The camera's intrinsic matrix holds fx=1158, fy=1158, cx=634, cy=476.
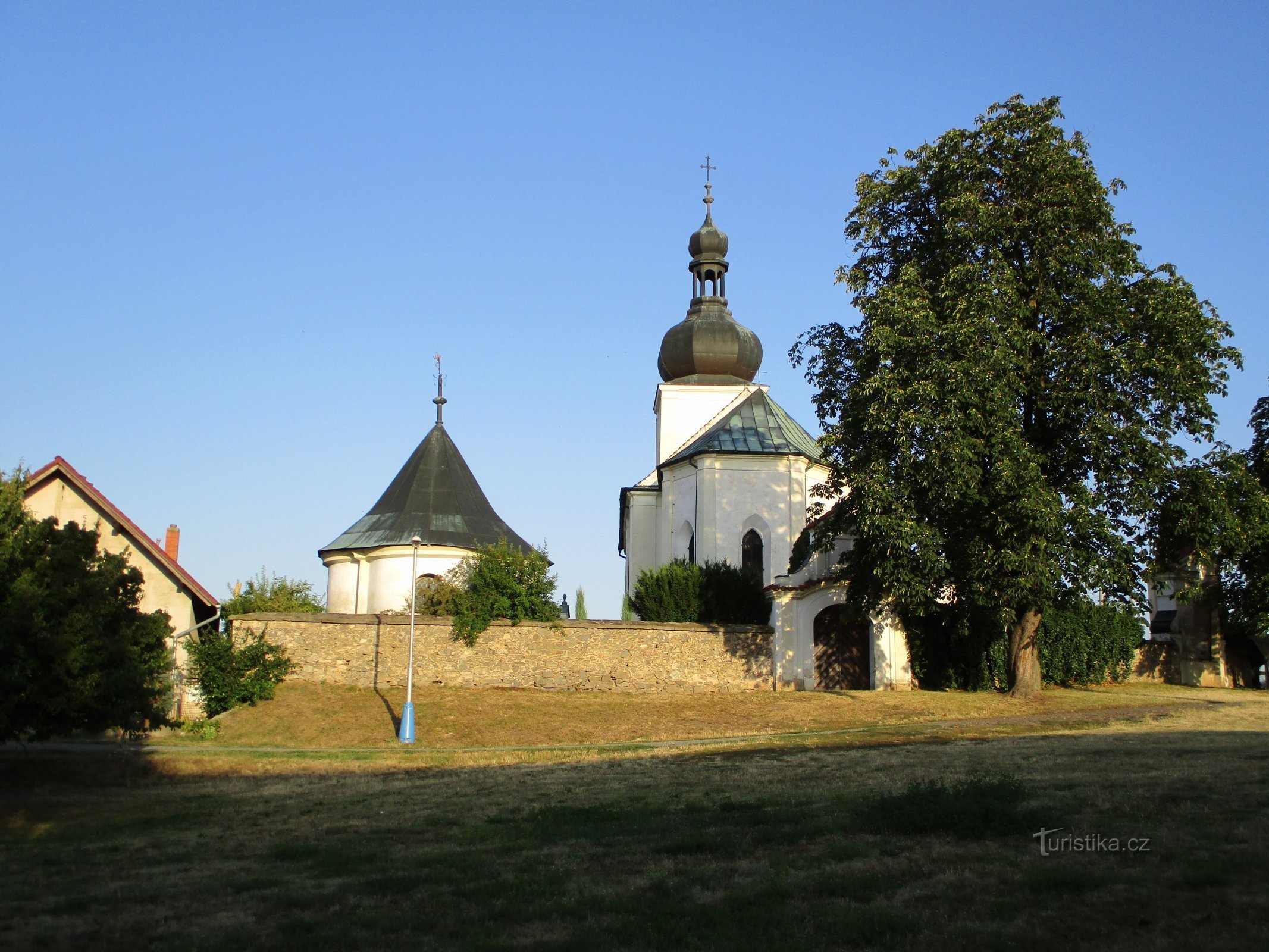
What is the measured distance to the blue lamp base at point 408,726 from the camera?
2330 cm

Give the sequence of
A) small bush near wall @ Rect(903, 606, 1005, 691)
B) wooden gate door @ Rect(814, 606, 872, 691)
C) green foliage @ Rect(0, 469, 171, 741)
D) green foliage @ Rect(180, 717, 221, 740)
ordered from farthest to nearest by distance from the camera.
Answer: wooden gate door @ Rect(814, 606, 872, 691), small bush near wall @ Rect(903, 606, 1005, 691), green foliage @ Rect(180, 717, 221, 740), green foliage @ Rect(0, 469, 171, 741)

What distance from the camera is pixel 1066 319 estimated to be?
25.1 metres

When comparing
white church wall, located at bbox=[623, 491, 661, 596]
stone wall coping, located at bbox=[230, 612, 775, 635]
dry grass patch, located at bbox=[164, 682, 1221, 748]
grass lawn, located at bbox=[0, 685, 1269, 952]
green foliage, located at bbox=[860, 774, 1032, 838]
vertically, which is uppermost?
white church wall, located at bbox=[623, 491, 661, 596]

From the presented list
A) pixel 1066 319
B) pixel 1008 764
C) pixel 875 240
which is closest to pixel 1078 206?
pixel 1066 319

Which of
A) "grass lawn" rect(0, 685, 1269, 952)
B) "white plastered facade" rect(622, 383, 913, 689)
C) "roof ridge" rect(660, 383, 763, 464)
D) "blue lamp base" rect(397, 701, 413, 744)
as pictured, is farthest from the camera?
"roof ridge" rect(660, 383, 763, 464)

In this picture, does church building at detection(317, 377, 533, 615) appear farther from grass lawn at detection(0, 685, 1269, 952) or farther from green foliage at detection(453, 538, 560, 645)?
grass lawn at detection(0, 685, 1269, 952)

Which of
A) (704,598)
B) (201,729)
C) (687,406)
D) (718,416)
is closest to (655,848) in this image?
(201,729)

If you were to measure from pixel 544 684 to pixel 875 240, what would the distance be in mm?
13905

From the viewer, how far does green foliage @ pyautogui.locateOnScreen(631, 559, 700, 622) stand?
3306 cm

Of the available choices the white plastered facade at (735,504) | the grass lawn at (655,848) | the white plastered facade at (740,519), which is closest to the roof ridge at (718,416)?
the white plastered facade at (740,519)

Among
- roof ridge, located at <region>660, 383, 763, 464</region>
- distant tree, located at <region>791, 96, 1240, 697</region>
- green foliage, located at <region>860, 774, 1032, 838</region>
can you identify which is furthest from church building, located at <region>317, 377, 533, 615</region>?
green foliage, located at <region>860, 774, 1032, 838</region>

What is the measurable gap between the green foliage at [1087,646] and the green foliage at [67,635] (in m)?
23.5

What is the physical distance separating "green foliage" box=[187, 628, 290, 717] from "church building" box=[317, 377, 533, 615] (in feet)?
27.2

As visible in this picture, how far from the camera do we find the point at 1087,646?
33.2 meters
